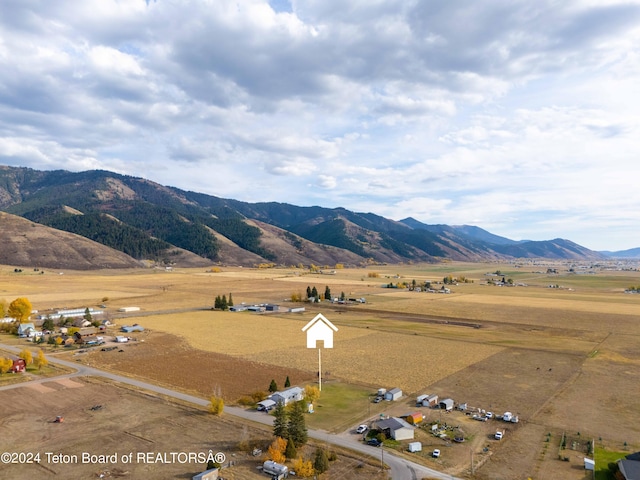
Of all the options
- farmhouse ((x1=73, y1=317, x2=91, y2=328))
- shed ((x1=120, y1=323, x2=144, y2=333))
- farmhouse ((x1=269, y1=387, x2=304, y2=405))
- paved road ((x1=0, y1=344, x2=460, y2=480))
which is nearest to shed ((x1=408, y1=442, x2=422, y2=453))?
paved road ((x1=0, y1=344, x2=460, y2=480))

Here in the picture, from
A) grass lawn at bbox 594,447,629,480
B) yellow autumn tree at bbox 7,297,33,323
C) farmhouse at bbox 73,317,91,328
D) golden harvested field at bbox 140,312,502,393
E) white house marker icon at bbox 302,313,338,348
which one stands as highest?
white house marker icon at bbox 302,313,338,348

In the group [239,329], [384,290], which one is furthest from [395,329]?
[384,290]

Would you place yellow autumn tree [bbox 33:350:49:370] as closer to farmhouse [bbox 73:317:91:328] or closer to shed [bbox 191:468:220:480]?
farmhouse [bbox 73:317:91:328]

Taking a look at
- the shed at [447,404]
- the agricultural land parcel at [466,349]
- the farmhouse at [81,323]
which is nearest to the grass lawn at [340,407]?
the agricultural land parcel at [466,349]

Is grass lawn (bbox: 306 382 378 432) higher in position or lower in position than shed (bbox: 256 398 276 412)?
lower

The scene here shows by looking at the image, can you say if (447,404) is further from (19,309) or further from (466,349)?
(19,309)

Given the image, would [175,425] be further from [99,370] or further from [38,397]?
[99,370]
